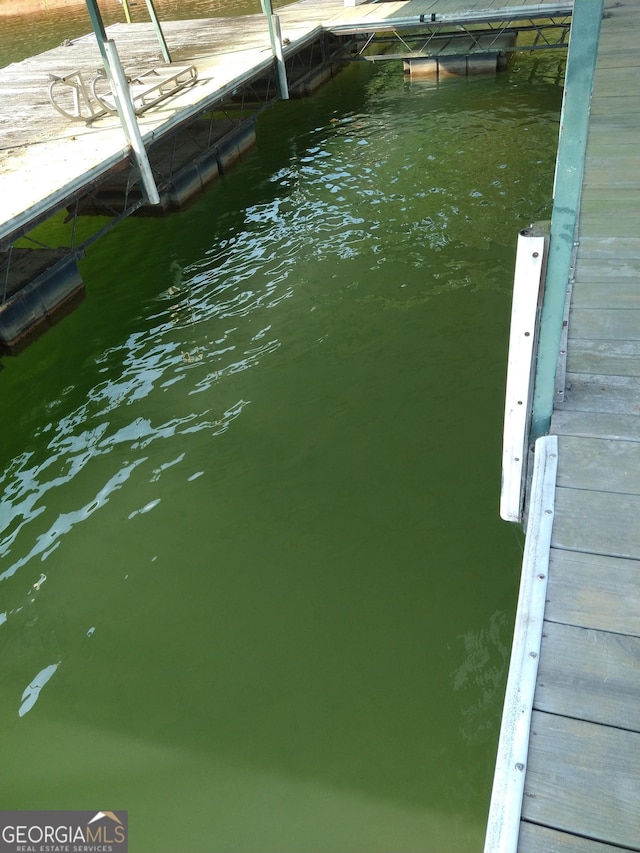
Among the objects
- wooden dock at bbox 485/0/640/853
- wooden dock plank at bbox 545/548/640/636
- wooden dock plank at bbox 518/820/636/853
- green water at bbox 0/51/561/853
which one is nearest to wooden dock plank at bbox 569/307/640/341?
wooden dock at bbox 485/0/640/853

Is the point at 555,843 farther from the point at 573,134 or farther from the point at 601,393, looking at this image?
the point at 573,134

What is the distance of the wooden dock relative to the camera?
202cm

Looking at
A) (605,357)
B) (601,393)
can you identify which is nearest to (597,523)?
(601,393)

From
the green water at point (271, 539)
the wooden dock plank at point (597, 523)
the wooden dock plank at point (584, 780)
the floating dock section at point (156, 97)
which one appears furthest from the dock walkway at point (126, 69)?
the wooden dock plank at point (584, 780)

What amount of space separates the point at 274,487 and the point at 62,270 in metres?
4.87

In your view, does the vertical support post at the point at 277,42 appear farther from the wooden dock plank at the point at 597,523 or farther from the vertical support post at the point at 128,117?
the wooden dock plank at the point at 597,523

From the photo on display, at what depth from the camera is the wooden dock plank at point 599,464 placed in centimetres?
294

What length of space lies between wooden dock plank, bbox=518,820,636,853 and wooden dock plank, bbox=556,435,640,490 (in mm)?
1441

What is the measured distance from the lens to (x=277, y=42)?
41.7 feet

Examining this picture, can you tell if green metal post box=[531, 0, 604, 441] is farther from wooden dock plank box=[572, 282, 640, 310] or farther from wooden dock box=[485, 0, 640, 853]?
wooden dock plank box=[572, 282, 640, 310]

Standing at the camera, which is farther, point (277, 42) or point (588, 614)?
point (277, 42)

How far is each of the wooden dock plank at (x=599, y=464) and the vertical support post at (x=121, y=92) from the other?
7.79 metres

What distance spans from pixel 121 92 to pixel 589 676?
28.9 feet

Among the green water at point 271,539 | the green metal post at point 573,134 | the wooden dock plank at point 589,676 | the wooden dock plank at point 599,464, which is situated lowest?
the green water at point 271,539
